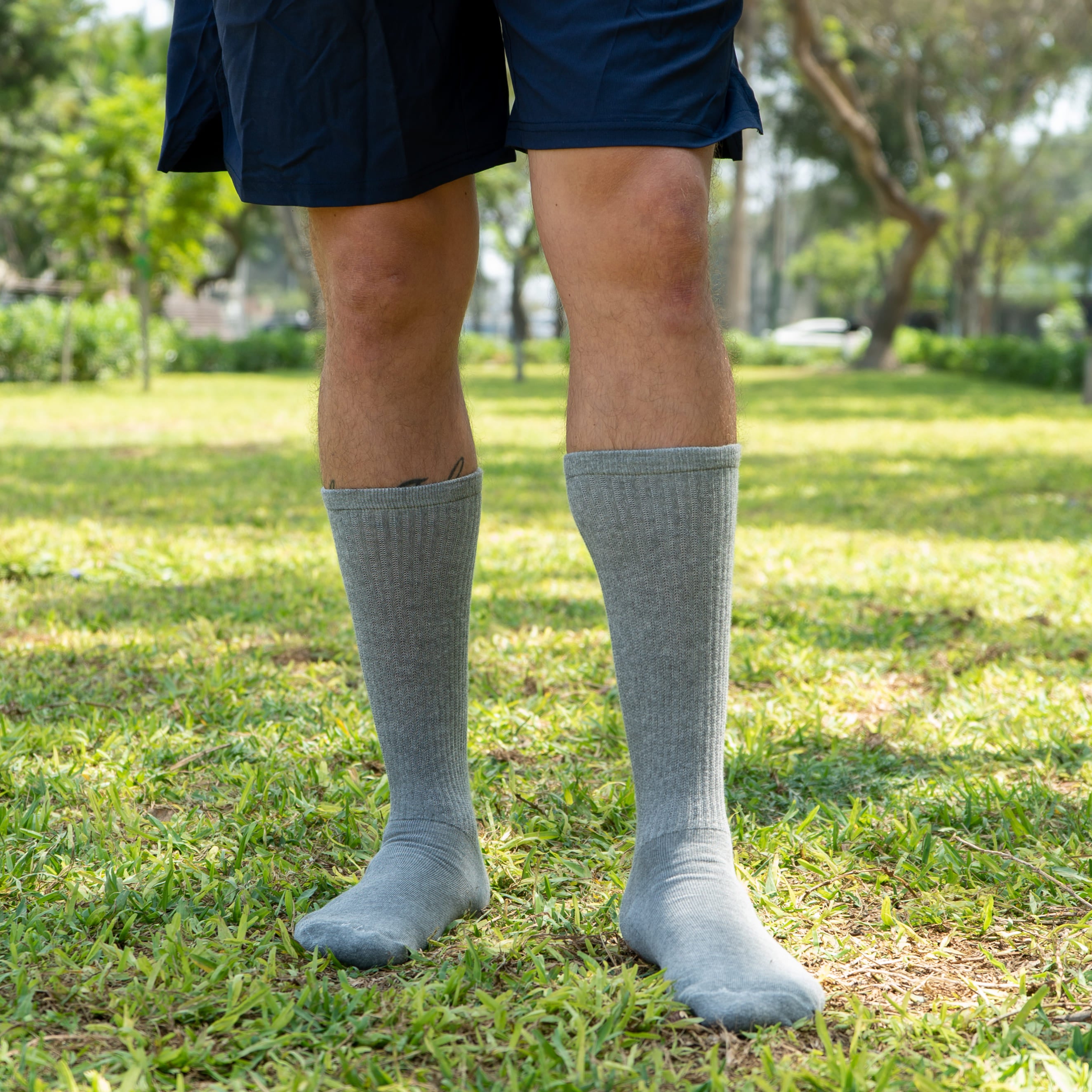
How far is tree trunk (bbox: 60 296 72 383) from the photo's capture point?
1398cm

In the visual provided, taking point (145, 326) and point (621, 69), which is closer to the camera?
point (621, 69)

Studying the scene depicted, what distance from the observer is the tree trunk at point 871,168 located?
14.4m

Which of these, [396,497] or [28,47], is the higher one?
[28,47]

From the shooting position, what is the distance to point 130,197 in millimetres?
14141

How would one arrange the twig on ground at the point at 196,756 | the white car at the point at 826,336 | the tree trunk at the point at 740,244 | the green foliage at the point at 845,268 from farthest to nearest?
1. the green foliage at the point at 845,268
2. the white car at the point at 826,336
3. the tree trunk at the point at 740,244
4. the twig on ground at the point at 196,756

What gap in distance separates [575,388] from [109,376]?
1567 centimetres

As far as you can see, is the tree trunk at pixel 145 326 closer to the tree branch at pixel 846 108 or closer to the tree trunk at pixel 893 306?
the tree branch at pixel 846 108

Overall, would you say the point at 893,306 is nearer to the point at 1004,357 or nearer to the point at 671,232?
the point at 1004,357

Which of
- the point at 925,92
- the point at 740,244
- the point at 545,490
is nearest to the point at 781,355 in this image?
the point at 740,244

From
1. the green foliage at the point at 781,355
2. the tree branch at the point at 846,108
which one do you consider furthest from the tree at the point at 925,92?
the green foliage at the point at 781,355

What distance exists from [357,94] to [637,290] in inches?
14.0

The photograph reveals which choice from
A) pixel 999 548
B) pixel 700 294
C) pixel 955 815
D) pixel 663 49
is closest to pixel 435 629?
pixel 700 294

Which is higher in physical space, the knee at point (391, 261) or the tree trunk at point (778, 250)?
the tree trunk at point (778, 250)

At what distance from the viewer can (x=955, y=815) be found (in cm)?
165
